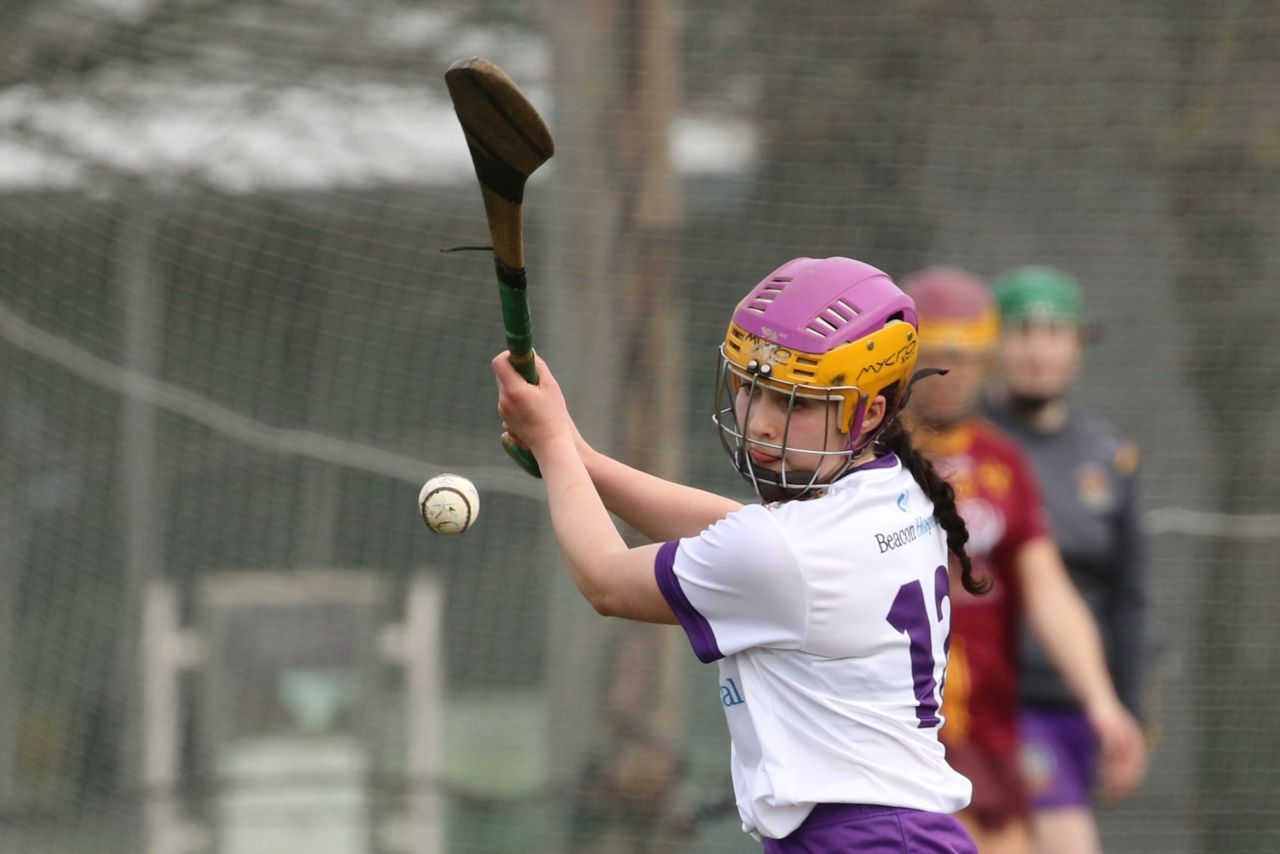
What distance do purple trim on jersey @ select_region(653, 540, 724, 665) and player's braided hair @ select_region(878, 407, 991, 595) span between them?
1.36 ft

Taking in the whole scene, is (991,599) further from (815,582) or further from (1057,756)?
→ (815,582)

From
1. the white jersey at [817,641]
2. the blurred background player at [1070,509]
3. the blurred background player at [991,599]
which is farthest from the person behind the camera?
the blurred background player at [1070,509]

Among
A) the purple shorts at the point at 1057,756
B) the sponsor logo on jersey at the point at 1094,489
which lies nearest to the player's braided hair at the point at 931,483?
the purple shorts at the point at 1057,756

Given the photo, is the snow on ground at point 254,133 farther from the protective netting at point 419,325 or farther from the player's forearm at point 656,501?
the player's forearm at point 656,501

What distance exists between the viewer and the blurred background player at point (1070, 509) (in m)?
5.02

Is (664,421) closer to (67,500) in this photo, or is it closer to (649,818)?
(649,818)

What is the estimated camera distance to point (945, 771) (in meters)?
2.57

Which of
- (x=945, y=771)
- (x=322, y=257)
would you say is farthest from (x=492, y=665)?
(x=945, y=771)

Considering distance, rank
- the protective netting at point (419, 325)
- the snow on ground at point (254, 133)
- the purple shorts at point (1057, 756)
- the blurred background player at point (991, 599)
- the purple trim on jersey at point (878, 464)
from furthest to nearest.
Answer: the protective netting at point (419, 325) → the snow on ground at point (254, 133) → the purple shorts at point (1057, 756) → the blurred background player at point (991, 599) → the purple trim on jersey at point (878, 464)

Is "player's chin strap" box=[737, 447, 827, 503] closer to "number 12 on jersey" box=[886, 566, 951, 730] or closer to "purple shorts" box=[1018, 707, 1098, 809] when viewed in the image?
"number 12 on jersey" box=[886, 566, 951, 730]

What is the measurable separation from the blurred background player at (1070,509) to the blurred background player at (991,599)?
10.2 inches

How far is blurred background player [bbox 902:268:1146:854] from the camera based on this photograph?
177 inches

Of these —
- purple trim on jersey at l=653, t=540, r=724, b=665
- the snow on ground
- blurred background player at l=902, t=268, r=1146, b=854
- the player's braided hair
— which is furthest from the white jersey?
the snow on ground

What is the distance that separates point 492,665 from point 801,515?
433 cm
